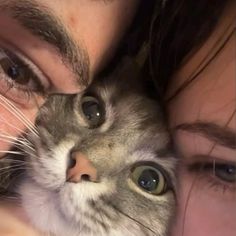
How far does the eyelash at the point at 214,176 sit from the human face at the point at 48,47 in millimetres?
263

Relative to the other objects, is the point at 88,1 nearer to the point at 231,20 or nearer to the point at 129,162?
the point at 231,20

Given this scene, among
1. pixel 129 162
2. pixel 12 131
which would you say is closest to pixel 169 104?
pixel 129 162

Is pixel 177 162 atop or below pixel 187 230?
atop

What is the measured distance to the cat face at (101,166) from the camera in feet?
3.31

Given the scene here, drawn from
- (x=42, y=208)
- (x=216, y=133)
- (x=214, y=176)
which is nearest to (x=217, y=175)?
(x=214, y=176)

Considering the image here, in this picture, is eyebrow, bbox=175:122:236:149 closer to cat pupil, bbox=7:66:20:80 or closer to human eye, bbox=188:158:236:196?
human eye, bbox=188:158:236:196

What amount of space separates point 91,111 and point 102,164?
5.5 inches

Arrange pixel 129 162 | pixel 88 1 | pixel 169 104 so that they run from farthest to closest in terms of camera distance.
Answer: pixel 129 162
pixel 169 104
pixel 88 1

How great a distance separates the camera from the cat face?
1.01 metres

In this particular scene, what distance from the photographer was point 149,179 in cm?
112

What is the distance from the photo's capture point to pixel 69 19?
849 millimetres

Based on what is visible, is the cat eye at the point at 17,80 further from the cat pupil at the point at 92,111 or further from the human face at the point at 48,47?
the cat pupil at the point at 92,111

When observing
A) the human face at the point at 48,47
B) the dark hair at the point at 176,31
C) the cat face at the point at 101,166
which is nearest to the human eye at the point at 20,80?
the human face at the point at 48,47

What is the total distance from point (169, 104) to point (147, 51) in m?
0.14
